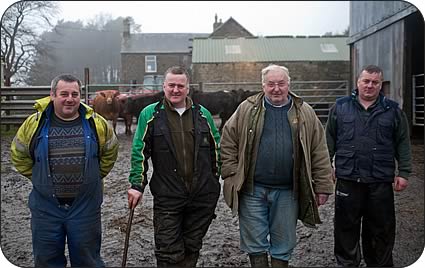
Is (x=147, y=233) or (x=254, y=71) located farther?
(x=254, y=71)

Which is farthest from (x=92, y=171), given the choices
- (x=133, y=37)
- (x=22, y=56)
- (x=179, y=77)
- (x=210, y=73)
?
(x=133, y=37)

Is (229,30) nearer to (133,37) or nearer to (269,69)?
(133,37)

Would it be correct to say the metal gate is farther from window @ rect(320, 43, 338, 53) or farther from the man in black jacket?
window @ rect(320, 43, 338, 53)

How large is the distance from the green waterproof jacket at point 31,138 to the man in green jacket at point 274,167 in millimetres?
751

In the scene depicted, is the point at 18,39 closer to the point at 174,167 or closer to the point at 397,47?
the point at 174,167

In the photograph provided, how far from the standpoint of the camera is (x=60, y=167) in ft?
8.27

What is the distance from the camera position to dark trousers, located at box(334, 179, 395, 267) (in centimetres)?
304

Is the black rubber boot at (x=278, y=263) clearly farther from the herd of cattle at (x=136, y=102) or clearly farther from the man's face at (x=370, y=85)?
the herd of cattle at (x=136, y=102)

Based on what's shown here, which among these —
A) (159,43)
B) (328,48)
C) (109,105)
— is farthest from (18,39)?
(159,43)

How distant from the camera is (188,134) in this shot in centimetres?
270

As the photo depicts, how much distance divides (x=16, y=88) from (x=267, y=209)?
2.52m

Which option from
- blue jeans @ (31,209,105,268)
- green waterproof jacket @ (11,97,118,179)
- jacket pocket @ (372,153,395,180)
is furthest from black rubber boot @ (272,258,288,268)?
green waterproof jacket @ (11,97,118,179)

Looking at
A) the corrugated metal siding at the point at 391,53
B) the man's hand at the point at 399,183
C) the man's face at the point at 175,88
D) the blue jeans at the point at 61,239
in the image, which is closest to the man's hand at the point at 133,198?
the blue jeans at the point at 61,239

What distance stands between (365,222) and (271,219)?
2.83ft
